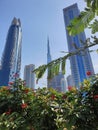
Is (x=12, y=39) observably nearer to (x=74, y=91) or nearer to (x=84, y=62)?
(x=84, y=62)

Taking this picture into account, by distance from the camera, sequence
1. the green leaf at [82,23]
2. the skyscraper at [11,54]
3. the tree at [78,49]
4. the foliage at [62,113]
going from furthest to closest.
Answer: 1. the skyscraper at [11,54]
2. the green leaf at [82,23]
3. the tree at [78,49]
4. the foliage at [62,113]

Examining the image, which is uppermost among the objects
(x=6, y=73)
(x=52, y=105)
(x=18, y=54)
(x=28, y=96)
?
(x=18, y=54)

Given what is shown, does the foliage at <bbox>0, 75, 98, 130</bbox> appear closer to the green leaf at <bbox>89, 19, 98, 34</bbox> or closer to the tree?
the tree

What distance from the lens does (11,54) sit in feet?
577

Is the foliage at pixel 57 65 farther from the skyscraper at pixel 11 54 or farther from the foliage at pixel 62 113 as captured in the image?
the skyscraper at pixel 11 54

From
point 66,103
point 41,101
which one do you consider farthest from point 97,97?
point 41,101

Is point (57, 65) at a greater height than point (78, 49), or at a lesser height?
lesser

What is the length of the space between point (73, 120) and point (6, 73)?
554ft

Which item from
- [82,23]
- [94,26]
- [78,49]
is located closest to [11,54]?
[94,26]

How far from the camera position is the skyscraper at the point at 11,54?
165875 mm

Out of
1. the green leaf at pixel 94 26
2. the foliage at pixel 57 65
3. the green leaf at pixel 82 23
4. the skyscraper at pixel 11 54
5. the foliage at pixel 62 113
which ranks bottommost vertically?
the foliage at pixel 62 113

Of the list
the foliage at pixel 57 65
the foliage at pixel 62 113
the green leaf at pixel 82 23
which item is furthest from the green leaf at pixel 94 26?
the foliage at pixel 62 113

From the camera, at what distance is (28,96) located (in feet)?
15.7

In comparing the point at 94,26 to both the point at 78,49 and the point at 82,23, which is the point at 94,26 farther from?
the point at 78,49
